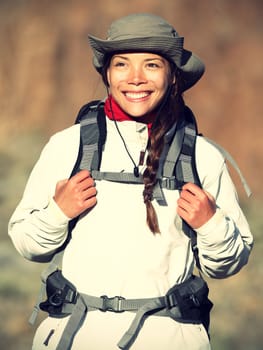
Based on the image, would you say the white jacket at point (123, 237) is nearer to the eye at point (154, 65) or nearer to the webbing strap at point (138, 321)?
the webbing strap at point (138, 321)

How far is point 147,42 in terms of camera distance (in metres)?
4.34

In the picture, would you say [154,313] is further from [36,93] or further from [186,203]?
[36,93]

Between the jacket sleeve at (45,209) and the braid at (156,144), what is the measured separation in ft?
1.00

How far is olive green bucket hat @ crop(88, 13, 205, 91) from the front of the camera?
4348mm

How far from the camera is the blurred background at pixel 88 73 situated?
1107 cm

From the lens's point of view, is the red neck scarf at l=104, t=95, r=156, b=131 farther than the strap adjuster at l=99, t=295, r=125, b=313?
Yes

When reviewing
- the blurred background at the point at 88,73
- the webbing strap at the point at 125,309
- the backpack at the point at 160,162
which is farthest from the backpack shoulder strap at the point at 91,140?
the blurred background at the point at 88,73

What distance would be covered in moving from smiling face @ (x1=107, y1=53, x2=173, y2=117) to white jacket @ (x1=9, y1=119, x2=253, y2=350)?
0.10 m

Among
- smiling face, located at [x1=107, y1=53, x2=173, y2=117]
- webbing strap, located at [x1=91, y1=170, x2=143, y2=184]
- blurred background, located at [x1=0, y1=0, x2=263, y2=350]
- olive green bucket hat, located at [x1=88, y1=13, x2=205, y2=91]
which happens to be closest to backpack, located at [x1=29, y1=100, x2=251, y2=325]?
webbing strap, located at [x1=91, y1=170, x2=143, y2=184]

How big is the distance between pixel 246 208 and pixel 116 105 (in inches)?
239

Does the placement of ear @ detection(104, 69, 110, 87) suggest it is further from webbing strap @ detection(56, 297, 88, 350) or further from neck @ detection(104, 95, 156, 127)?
webbing strap @ detection(56, 297, 88, 350)

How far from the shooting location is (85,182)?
4277 millimetres

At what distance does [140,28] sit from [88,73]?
7303 mm

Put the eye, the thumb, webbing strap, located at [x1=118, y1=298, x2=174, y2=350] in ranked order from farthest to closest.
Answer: the eye
the thumb
webbing strap, located at [x1=118, y1=298, x2=174, y2=350]
